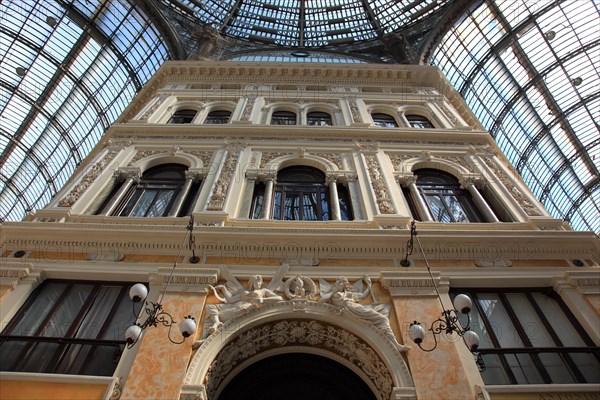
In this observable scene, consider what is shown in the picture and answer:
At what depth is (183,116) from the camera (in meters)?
16.6

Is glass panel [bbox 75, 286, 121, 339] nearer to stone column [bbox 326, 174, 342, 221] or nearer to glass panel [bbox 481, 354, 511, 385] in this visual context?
stone column [bbox 326, 174, 342, 221]

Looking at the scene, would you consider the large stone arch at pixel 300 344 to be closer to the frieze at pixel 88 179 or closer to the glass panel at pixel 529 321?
the glass panel at pixel 529 321

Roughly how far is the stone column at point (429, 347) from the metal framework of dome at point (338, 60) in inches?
704

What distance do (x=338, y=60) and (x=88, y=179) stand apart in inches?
686

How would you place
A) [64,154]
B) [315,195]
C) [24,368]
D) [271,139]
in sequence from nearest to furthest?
1. [24,368]
2. [315,195]
3. [271,139]
4. [64,154]

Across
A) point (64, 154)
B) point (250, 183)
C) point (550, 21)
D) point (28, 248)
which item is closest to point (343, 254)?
point (250, 183)

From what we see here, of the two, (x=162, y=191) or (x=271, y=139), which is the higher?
(x=271, y=139)

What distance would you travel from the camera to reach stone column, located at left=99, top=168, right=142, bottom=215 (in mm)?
10641

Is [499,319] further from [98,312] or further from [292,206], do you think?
[98,312]

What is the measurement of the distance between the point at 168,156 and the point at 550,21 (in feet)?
66.7

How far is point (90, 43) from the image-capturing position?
24406mm

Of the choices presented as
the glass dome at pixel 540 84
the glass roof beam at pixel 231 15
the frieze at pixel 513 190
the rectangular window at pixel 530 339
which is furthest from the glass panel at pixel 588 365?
the glass roof beam at pixel 231 15

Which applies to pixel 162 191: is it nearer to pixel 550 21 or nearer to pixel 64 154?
pixel 64 154

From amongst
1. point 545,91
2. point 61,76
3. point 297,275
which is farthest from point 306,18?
point 297,275
